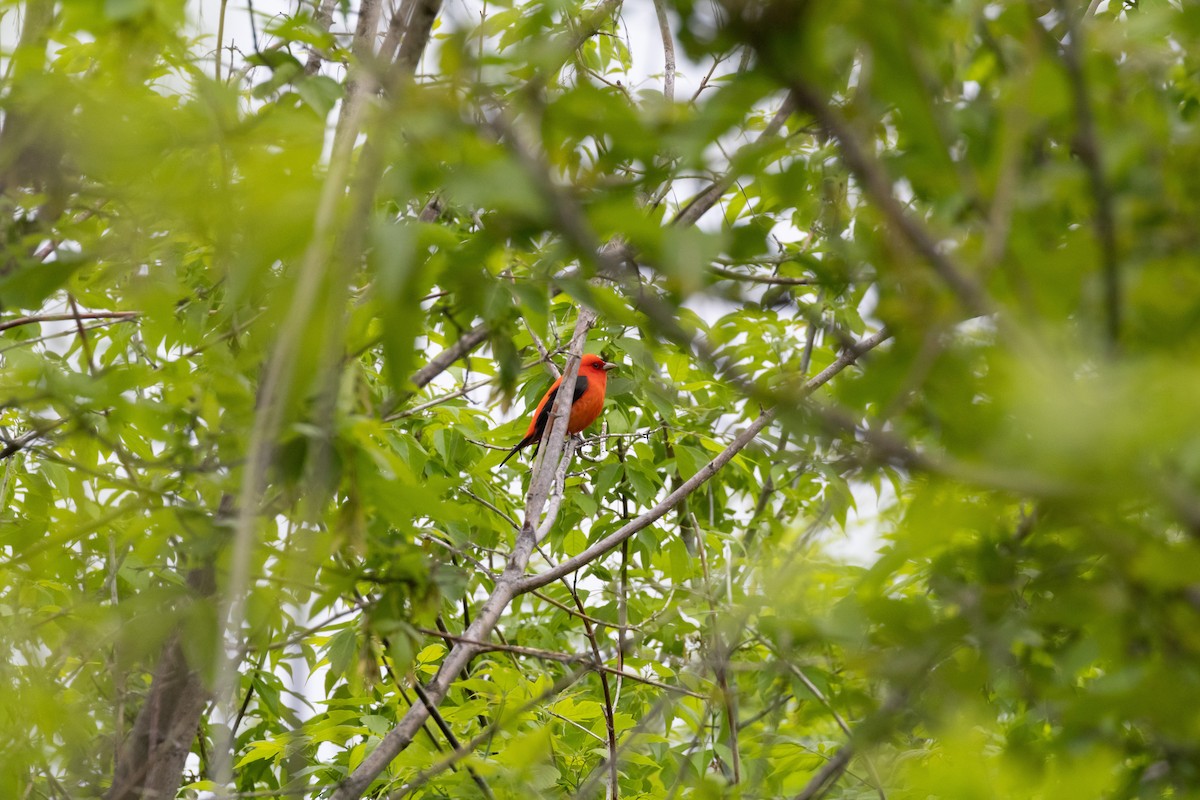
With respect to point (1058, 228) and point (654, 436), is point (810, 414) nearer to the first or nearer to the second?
point (1058, 228)

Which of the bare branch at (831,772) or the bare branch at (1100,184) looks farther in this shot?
the bare branch at (831,772)

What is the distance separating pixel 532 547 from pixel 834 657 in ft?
3.36

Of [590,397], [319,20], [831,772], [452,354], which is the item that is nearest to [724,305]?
[452,354]

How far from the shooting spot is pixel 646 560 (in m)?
4.71

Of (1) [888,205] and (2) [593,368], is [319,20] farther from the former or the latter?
(2) [593,368]


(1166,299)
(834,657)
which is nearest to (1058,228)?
(1166,299)

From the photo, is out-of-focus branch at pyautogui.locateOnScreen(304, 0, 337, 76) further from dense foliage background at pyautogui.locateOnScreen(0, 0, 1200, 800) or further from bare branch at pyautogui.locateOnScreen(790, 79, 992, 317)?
bare branch at pyautogui.locateOnScreen(790, 79, 992, 317)

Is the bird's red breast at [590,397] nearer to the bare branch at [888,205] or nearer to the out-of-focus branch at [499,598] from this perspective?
the out-of-focus branch at [499,598]

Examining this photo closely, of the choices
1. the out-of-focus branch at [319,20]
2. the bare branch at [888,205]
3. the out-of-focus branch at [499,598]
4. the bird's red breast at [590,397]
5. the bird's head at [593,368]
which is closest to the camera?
the bare branch at [888,205]

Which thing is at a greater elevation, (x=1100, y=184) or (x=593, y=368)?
(x=593, y=368)

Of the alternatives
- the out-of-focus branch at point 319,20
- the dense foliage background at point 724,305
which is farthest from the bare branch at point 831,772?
the out-of-focus branch at point 319,20

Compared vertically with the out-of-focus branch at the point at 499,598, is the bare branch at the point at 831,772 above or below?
below

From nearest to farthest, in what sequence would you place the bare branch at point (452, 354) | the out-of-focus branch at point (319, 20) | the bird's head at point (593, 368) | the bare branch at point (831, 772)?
1. the bare branch at point (831, 772)
2. the bare branch at point (452, 354)
3. the out-of-focus branch at point (319, 20)
4. the bird's head at point (593, 368)

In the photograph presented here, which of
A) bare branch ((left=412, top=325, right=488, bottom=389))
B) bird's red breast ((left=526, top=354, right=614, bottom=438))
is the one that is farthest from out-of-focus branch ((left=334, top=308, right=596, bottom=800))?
bird's red breast ((left=526, top=354, right=614, bottom=438))
